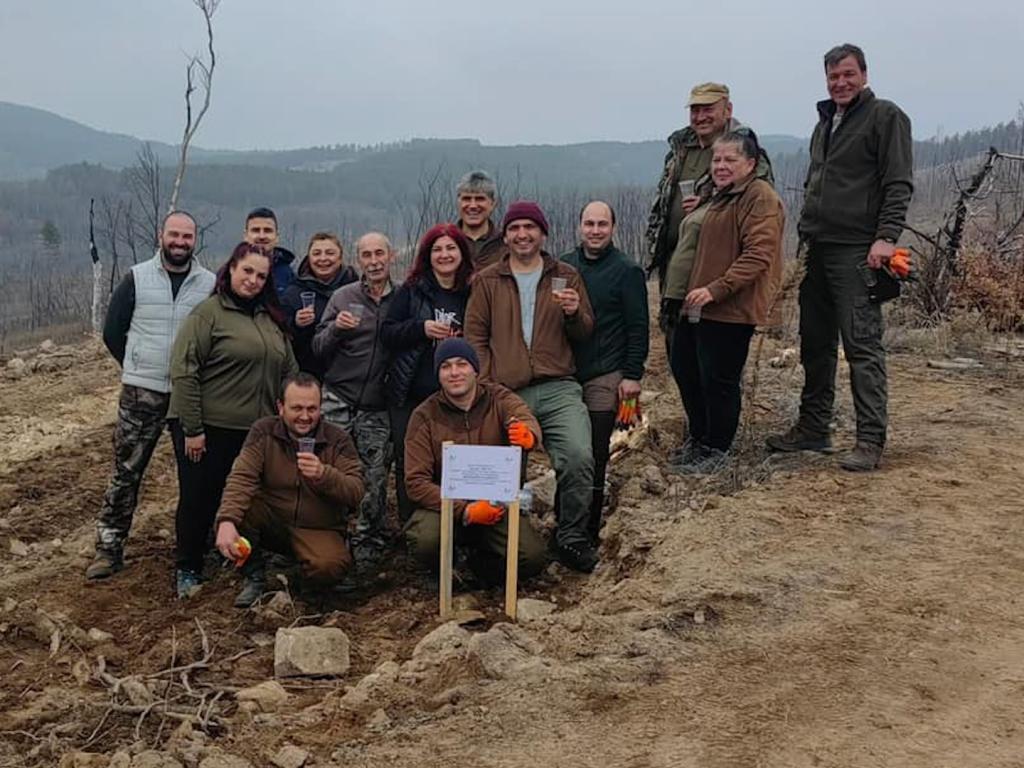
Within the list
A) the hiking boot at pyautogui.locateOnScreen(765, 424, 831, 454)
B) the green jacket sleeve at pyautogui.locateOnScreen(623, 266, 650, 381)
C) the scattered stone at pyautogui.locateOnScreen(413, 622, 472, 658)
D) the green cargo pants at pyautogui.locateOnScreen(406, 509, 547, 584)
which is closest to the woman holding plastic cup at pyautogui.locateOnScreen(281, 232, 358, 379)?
the green cargo pants at pyautogui.locateOnScreen(406, 509, 547, 584)

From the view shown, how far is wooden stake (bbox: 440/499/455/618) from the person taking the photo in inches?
160

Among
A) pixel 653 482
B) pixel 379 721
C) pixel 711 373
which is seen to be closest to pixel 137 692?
pixel 379 721

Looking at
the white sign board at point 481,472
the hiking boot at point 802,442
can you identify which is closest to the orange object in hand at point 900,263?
the hiking boot at point 802,442

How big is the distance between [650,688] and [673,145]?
3229 millimetres

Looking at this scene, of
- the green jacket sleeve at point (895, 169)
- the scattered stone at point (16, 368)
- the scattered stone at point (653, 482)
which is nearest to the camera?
the green jacket sleeve at point (895, 169)

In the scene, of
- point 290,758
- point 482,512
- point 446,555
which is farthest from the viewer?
point 482,512

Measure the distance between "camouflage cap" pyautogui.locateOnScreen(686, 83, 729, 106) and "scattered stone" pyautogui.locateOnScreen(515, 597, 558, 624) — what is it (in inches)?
108

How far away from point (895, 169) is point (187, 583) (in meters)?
4.18

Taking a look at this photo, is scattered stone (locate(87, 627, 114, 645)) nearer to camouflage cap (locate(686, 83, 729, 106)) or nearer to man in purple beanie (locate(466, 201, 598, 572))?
man in purple beanie (locate(466, 201, 598, 572))

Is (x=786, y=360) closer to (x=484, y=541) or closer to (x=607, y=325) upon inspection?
(x=607, y=325)

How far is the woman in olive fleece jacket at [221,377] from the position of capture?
448 centimetres

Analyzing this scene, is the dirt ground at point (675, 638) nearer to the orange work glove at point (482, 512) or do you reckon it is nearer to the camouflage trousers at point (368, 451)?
the camouflage trousers at point (368, 451)

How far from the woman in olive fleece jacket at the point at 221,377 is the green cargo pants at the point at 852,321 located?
2849 millimetres

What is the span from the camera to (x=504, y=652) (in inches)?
126
